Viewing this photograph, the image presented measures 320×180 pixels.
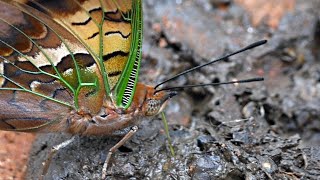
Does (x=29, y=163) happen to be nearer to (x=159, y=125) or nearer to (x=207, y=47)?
(x=159, y=125)

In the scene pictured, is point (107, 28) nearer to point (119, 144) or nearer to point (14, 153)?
point (119, 144)

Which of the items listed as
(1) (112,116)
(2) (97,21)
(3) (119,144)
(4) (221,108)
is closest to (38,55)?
(2) (97,21)

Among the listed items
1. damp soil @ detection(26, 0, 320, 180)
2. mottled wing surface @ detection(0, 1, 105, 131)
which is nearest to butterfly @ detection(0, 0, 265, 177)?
mottled wing surface @ detection(0, 1, 105, 131)

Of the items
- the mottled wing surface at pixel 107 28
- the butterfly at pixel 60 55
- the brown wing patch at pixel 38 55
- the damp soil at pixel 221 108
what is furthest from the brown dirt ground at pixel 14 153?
the mottled wing surface at pixel 107 28

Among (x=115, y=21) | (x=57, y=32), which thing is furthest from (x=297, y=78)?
(x=57, y=32)

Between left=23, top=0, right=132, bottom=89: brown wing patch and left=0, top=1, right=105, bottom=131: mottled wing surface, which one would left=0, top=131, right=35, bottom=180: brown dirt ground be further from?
left=23, top=0, right=132, bottom=89: brown wing patch
